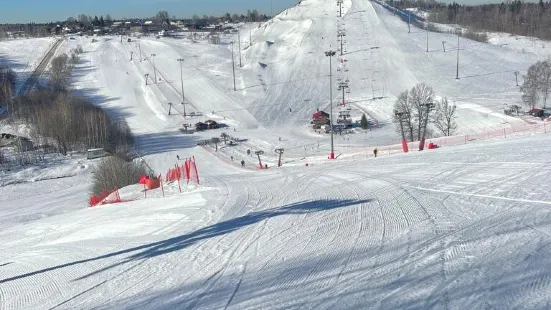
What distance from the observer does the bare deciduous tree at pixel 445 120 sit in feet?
116

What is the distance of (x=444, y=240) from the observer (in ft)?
23.4

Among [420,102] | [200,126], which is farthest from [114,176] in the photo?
[420,102]

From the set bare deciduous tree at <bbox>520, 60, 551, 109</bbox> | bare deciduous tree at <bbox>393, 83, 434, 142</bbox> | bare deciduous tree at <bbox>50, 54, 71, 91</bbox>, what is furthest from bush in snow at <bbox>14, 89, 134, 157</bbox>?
bare deciduous tree at <bbox>520, 60, 551, 109</bbox>

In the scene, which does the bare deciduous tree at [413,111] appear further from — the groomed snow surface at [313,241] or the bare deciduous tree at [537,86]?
the groomed snow surface at [313,241]

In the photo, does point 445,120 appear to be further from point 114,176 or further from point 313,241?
point 313,241

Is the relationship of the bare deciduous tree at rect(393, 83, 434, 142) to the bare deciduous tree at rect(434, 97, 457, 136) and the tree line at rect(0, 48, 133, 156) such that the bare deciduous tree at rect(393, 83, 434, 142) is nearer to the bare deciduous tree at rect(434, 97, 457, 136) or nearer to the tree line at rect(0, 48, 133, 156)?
the bare deciduous tree at rect(434, 97, 457, 136)

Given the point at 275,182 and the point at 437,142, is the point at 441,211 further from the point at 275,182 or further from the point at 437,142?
the point at 437,142

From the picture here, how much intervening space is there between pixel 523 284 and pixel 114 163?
21439mm

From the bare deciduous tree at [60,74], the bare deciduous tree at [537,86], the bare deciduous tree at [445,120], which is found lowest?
the bare deciduous tree at [445,120]

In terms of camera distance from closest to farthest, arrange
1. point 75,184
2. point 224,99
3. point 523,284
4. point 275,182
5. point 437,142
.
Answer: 1. point 523,284
2. point 275,182
3. point 437,142
4. point 75,184
5. point 224,99

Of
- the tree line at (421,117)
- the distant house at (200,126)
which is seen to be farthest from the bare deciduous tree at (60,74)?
the tree line at (421,117)

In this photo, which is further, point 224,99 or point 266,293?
point 224,99

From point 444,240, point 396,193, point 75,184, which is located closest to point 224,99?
point 75,184

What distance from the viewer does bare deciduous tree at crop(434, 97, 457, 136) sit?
116ft
